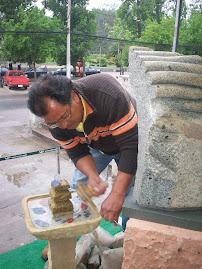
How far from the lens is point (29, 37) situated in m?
16.2

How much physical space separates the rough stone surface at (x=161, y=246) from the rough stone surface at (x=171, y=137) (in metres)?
0.12

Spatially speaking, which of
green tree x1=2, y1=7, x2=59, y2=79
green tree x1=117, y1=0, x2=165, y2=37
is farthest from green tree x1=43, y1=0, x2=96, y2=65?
green tree x1=117, y1=0, x2=165, y2=37

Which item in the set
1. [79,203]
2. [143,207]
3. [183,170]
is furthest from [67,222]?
[183,170]

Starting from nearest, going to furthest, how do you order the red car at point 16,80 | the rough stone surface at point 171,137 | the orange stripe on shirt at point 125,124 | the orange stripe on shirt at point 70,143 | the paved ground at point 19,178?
the rough stone surface at point 171,137 < the orange stripe on shirt at point 125,124 < the orange stripe on shirt at point 70,143 < the paved ground at point 19,178 < the red car at point 16,80

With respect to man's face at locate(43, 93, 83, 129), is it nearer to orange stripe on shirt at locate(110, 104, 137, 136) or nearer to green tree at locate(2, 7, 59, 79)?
orange stripe on shirt at locate(110, 104, 137, 136)

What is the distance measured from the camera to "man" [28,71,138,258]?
1737 mm

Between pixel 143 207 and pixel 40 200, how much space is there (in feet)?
3.21

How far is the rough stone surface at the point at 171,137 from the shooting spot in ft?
4.33

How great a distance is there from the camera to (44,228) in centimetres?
166

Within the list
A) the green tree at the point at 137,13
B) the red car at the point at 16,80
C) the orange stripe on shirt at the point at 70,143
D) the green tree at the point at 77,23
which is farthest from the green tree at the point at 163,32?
the orange stripe on shirt at the point at 70,143

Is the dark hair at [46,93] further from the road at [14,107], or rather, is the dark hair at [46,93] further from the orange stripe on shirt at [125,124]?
the road at [14,107]

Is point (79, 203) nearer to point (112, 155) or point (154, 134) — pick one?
point (112, 155)

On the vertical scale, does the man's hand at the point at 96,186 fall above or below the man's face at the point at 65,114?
below

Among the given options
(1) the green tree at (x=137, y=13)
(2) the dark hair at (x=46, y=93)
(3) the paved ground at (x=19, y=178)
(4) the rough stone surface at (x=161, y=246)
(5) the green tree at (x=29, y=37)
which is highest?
(1) the green tree at (x=137, y=13)
